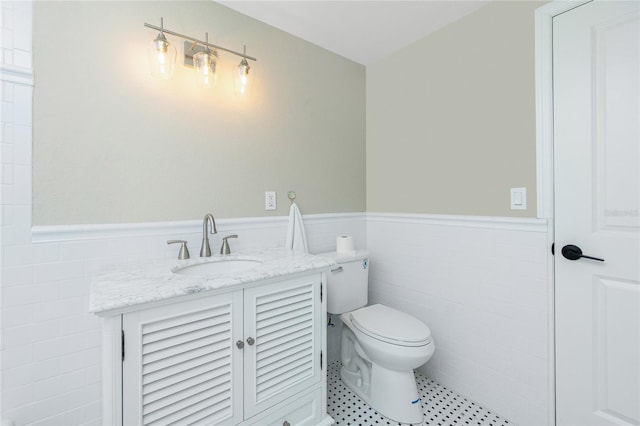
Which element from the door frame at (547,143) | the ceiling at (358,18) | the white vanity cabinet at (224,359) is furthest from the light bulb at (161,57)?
the door frame at (547,143)

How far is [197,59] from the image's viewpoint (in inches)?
59.6

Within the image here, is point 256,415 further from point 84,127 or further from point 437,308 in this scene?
point 84,127

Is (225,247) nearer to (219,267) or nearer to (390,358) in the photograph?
(219,267)

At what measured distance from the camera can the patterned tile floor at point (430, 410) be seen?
157 centimetres

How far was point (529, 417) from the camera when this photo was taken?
4.96 feet

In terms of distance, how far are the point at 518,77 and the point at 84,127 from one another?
7.05 feet

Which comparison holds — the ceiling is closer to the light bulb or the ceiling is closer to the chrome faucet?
the light bulb

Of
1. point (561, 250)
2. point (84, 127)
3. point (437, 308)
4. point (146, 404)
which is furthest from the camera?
point (437, 308)

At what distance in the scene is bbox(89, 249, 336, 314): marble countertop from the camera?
904 mm

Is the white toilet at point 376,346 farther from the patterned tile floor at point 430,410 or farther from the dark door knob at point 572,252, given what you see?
the dark door knob at point 572,252

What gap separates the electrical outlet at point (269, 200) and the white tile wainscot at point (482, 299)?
920 millimetres

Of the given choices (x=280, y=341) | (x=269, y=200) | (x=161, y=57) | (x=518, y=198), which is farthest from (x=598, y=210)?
(x=161, y=57)

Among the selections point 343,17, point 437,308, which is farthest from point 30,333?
point 343,17

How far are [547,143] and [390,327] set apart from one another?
1246 mm
